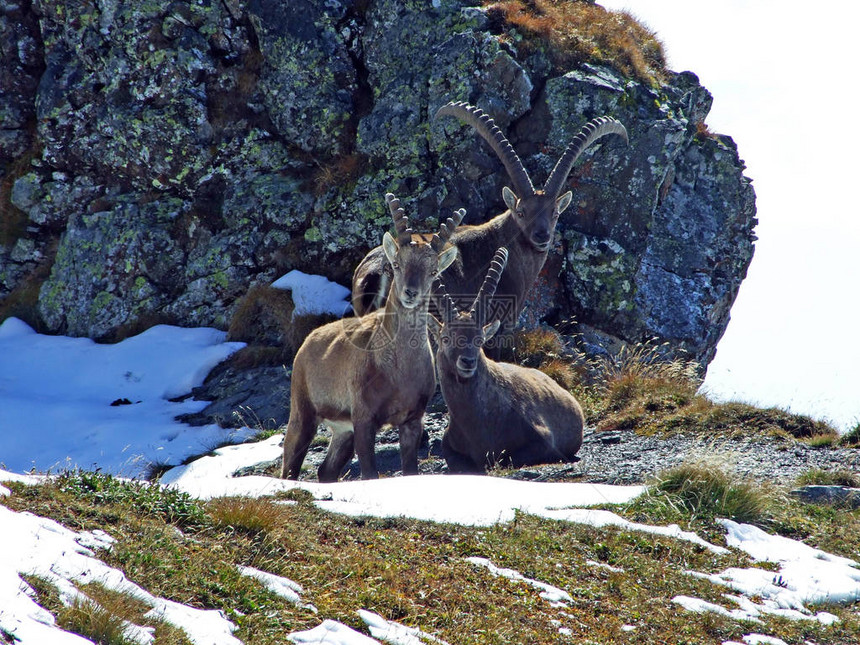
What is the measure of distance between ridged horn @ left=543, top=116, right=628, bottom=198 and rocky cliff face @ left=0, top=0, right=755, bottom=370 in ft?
5.26

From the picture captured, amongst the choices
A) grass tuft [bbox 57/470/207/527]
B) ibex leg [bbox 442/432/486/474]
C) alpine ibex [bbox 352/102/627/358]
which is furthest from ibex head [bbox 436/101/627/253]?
grass tuft [bbox 57/470/207/527]

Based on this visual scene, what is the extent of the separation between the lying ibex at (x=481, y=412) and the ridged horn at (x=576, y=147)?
4344 mm

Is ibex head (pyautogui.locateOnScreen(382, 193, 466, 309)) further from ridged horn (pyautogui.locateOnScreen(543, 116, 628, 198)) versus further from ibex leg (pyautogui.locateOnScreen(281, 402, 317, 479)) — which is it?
ridged horn (pyautogui.locateOnScreen(543, 116, 628, 198))

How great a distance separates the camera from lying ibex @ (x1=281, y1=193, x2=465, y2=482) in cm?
1045

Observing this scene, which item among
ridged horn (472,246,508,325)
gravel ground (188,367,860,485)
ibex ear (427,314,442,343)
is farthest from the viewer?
ridged horn (472,246,508,325)

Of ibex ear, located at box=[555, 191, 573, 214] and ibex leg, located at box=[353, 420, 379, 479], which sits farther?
ibex ear, located at box=[555, 191, 573, 214]

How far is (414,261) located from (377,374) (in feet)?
5.09

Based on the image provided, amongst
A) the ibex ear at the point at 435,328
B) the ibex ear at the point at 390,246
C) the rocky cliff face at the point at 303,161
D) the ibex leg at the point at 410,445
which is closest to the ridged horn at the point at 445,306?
the ibex ear at the point at 435,328

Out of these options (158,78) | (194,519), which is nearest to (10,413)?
(158,78)

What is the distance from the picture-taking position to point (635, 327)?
1834 centimetres

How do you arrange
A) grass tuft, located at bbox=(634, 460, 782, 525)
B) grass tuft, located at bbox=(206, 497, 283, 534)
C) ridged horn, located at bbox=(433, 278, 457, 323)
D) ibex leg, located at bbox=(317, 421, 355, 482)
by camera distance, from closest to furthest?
grass tuft, located at bbox=(206, 497, 283, 534) < grass tuft, located at bbox=(634, 460, 782, 525) < ibex leg, located at bbox=(317, 421, 355, 482) < ridged horn, located at bbox=(433, 278, 457, 323)

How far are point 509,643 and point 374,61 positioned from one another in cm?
1672

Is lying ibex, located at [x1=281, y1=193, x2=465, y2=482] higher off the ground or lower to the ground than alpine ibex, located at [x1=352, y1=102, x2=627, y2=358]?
lower

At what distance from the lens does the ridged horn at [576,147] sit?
15.9m
